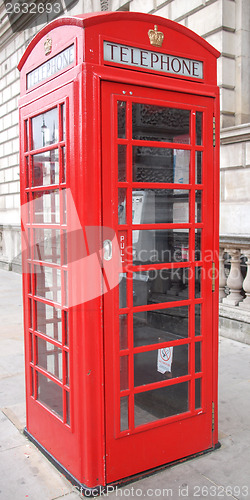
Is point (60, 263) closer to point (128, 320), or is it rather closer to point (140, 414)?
point (128, 320)

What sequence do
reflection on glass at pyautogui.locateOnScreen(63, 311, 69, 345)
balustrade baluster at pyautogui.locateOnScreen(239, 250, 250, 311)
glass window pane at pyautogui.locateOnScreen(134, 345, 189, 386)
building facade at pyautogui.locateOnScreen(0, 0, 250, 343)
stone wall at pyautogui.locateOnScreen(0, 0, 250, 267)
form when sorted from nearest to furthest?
reflection on glass at pyautogui.locateOnScreen(63, 311, 69, 345) < glass window pane at pyautogui.locateOnScreen(134, 345, 189, 386) < balustrade baluster at pyautogui.locateOnScreen(239, 250, 250, 311) < building facade at pyautogui.locateOnScreen(0, 0, 250, 343) < stone wall at pyautogui.locateOnScreen(0, 0, 250, 267)

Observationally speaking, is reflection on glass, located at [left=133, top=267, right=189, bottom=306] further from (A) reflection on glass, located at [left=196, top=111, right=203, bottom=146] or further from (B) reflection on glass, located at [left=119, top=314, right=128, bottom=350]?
(A) reflection on glass, located at [left=196, top=111, right=203, bottom=146]

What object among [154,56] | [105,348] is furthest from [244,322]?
[154,56]

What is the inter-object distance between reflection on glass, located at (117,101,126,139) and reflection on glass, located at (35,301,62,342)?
1081 mm

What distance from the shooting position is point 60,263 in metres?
2.58

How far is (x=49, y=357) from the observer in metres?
2.91

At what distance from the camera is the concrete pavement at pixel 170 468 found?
252cm

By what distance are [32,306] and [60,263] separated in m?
0.51

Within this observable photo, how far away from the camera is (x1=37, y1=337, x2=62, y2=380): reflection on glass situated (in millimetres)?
2769

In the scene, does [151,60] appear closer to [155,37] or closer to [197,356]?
[155,37]

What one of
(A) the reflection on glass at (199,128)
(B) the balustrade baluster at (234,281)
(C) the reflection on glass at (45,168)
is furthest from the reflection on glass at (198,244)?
(B) the balustrade baluster at (234,281)

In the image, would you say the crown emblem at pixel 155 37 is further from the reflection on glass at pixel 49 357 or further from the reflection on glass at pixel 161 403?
the reflection on glass at pixel 161 403

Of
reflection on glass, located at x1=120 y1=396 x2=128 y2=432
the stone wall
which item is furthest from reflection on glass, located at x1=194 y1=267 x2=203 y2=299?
the stone wall

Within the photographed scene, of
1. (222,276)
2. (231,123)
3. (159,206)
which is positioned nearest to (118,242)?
(159,206)
